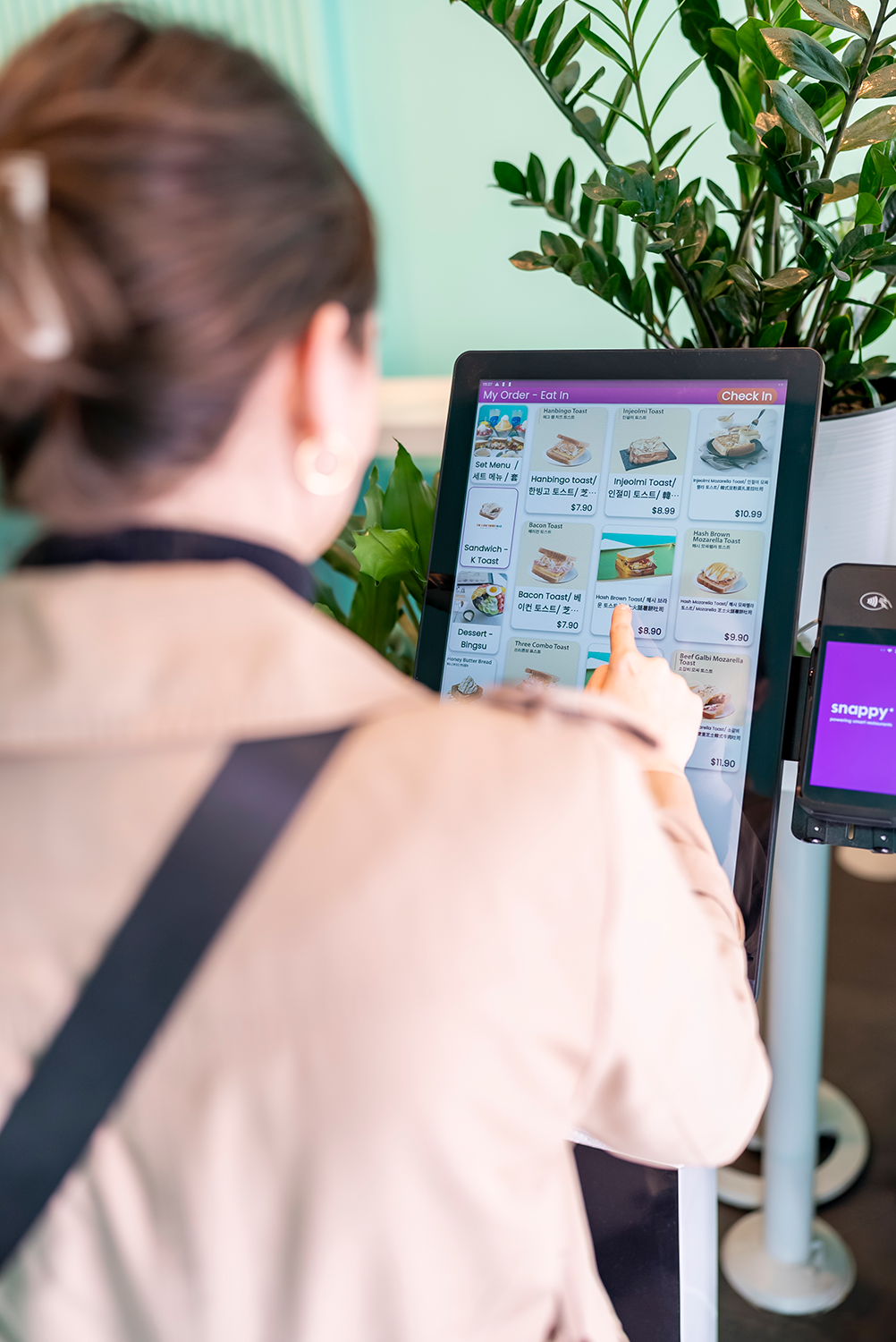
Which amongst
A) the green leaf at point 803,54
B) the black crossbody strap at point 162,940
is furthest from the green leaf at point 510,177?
the black crossbody strap at point 162,940

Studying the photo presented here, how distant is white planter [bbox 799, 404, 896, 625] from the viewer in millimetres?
1046

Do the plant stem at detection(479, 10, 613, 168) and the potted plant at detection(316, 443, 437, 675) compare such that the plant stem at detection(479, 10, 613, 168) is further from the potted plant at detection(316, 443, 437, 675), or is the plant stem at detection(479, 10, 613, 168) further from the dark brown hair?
the dark brown hair

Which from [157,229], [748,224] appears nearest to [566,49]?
[748,224]

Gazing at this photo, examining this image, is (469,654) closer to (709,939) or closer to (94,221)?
(709,939)

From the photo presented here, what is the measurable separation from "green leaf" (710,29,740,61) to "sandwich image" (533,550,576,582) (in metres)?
0.55

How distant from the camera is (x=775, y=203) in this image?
3.77 feet

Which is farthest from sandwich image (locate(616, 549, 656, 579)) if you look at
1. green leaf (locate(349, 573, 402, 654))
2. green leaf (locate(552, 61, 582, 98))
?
green leaf (locate(552, 61, 582, 98))

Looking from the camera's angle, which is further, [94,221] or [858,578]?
[858,578]

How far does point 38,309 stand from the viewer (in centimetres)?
41

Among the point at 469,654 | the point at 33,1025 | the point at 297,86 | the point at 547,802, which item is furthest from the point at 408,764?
the point at 469,654

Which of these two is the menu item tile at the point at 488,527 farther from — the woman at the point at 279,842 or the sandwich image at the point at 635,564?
the woman at the point at 279,842

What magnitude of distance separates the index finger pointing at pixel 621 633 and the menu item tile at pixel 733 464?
113 mm

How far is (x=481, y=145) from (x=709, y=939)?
75.7 inches

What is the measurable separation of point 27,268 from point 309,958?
301 mm
